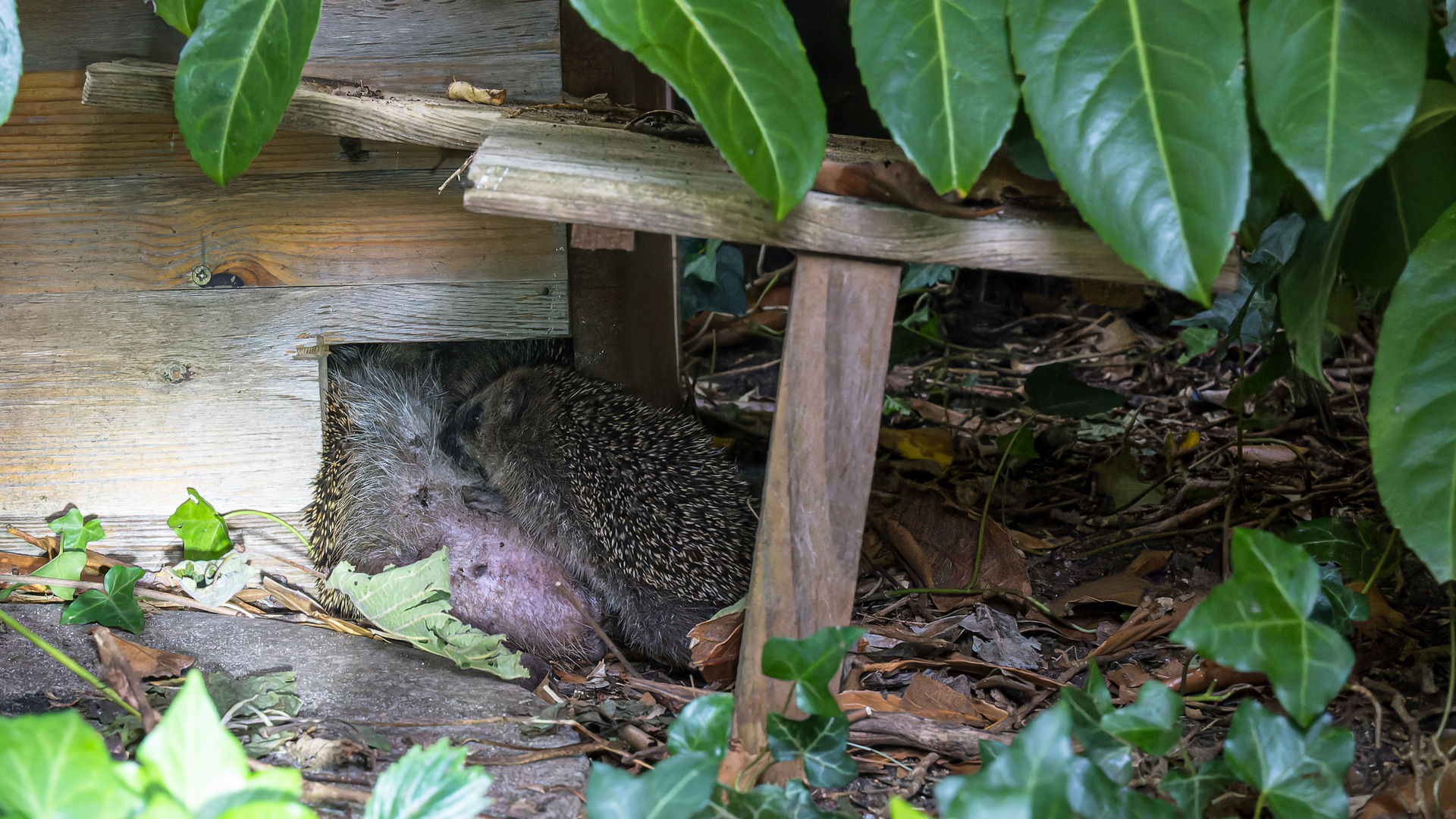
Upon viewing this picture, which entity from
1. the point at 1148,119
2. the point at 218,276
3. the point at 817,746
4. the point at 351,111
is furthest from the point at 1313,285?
the point at 218,276

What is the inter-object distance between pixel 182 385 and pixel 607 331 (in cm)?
151

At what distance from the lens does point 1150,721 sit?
160cm

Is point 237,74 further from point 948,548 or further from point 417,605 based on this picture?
point 948,548

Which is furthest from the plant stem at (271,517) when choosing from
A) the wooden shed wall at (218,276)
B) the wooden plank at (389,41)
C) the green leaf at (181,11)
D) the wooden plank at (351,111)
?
the green leaf at (181,11)

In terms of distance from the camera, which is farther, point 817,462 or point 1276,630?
point 817,462

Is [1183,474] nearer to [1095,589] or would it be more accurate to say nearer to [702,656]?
[1095,589]

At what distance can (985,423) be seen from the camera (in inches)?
177

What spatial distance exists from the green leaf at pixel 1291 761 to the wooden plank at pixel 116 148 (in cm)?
261

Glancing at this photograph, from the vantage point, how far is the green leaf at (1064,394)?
3.56 metres

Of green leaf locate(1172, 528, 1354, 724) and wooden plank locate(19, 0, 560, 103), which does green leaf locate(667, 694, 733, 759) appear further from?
wooden plank locate(19, 0, 560, 103)

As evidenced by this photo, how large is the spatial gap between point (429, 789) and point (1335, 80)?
1.84 m

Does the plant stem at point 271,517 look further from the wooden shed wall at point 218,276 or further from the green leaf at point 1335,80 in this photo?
the green leaf at point 1335,80

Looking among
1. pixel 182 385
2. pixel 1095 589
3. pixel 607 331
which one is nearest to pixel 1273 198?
pixel 1095 589

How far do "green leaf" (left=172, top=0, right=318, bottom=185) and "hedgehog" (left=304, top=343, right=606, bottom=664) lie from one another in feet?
4.92
